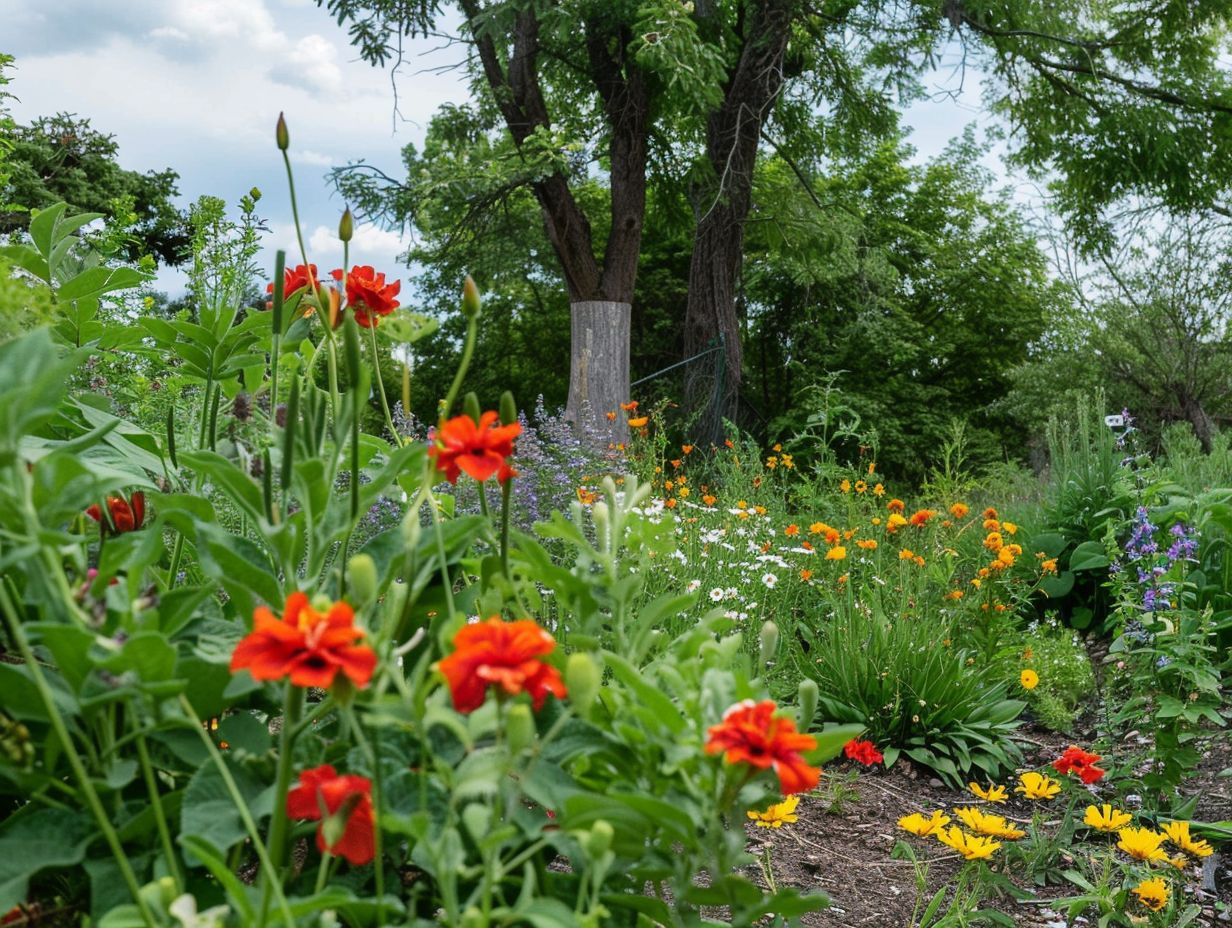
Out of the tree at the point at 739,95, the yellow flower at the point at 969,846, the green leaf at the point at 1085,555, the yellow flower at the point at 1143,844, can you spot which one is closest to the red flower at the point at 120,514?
the yellow flower at the point at 969,846

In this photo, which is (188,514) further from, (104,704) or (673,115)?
(673,115)

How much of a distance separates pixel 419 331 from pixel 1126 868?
1.85 meters

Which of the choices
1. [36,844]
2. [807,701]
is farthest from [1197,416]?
[36,844]

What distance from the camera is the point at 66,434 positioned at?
133 centimetres

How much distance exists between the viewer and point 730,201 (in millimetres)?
9398

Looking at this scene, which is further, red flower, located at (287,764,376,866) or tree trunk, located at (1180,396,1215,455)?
tree trunk, located at (1180,396,1215,455)

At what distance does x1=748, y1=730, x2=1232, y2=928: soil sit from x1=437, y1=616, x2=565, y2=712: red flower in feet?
4.48

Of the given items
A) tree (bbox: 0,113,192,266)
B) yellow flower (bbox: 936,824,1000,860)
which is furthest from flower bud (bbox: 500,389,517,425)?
tree (bbox: 0,113,192,266)

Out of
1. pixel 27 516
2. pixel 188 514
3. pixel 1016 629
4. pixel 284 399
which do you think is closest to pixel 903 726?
pixel 1016 629

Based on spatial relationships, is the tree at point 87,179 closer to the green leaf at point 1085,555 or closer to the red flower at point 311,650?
the green leaf at point 1085,555

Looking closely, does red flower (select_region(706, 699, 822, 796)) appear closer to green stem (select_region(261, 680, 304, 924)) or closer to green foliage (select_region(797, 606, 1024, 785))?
green stem (select_region(261, 680, 304, 924))

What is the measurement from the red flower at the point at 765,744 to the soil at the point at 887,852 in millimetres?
1228

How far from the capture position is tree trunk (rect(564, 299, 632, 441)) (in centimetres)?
836

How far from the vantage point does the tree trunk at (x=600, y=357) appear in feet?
27.4
